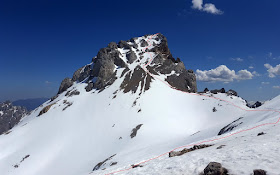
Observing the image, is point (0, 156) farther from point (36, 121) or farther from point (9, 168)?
point (36, 121)

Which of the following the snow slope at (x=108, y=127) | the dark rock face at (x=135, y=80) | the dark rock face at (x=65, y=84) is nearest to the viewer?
the snow slope at (x=108, y=127)

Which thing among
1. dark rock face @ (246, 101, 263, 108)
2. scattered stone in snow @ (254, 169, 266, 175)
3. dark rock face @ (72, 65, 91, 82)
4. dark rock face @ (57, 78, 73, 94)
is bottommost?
scattered stone in snow @ (254, 169, 266, 175)

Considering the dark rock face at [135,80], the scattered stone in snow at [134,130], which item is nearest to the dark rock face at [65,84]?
the dark rock face at [135,80]

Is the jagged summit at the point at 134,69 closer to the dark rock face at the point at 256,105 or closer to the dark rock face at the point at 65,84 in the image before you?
the dark rock face at the point at 65,84

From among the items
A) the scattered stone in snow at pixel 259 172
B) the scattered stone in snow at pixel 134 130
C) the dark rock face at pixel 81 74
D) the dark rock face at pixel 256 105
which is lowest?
the scattered stone in snow at pixel 259 172

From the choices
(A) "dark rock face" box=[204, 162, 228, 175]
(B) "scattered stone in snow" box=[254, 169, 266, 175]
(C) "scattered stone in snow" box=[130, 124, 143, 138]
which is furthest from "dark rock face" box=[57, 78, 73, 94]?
(B) "scattered stone in snow" box=[254, 169, 266, 175]

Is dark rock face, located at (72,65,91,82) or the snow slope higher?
dark rock face, located at (72,65,91,82)

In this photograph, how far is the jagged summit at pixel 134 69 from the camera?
10021cm

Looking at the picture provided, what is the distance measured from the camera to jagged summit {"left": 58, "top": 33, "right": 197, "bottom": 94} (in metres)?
100

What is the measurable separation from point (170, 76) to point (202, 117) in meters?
41.8

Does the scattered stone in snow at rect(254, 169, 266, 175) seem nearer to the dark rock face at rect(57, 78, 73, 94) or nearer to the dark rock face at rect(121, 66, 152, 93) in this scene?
the dark rock face at rect(121, 66, 152, 93)

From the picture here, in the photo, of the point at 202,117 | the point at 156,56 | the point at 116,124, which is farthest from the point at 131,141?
the point at 156,56

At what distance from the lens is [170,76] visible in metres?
106

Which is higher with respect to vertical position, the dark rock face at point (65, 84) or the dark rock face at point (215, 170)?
the dark rock face at point (65, 84)
